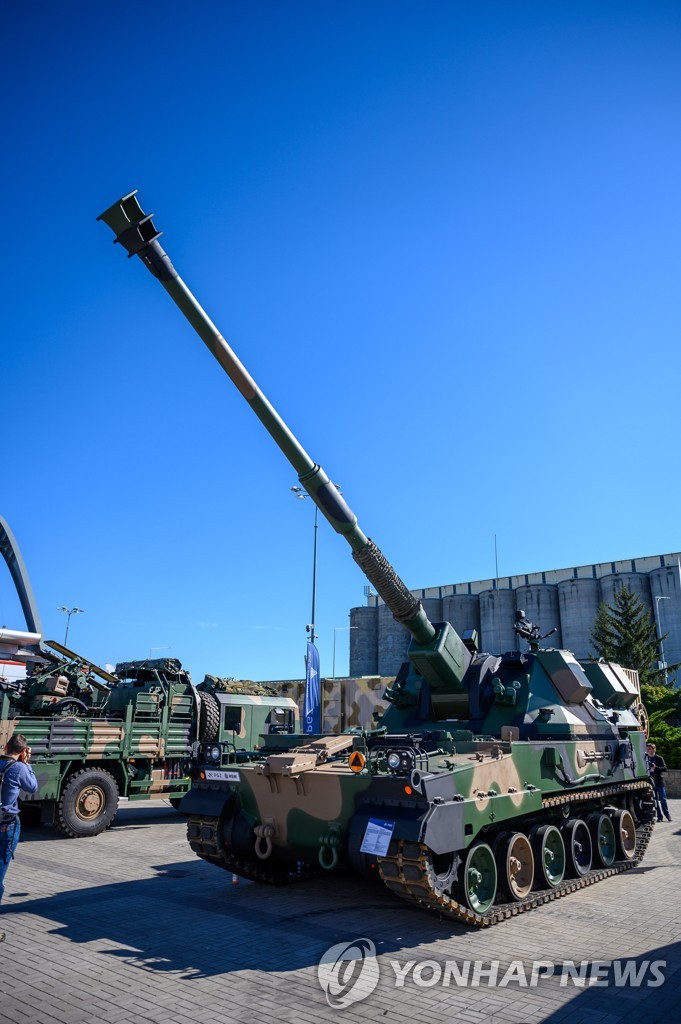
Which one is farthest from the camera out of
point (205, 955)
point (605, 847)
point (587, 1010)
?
point (605, 847)

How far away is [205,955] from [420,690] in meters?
5.35

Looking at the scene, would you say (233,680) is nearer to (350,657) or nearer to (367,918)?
(367,918)

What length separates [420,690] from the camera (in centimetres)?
1095

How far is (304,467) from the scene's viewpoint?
8734 millimetres

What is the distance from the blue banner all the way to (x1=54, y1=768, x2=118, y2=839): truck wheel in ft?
23.9

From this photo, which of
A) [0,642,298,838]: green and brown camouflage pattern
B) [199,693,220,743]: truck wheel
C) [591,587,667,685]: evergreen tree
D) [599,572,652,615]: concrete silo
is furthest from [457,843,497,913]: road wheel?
[599,572,652,615]: concrete silo

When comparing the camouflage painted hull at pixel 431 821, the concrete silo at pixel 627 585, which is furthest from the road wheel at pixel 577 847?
the concrete silo at pixel 627 585

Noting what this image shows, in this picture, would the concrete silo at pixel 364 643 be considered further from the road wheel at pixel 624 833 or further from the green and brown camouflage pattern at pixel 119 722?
the road wheel at pixel 624 833

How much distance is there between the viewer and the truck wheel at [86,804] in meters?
12.9

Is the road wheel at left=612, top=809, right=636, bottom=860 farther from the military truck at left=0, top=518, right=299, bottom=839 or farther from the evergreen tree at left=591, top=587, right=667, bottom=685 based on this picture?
the evergreen tree at left=591, top=587, right=667, bottom=685

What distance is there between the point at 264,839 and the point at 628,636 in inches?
1417

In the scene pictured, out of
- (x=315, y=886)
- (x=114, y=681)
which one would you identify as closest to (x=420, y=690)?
(x=315, y=886)

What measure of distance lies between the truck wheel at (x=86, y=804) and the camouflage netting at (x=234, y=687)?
4246mm

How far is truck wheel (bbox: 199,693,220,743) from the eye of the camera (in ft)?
52.2
